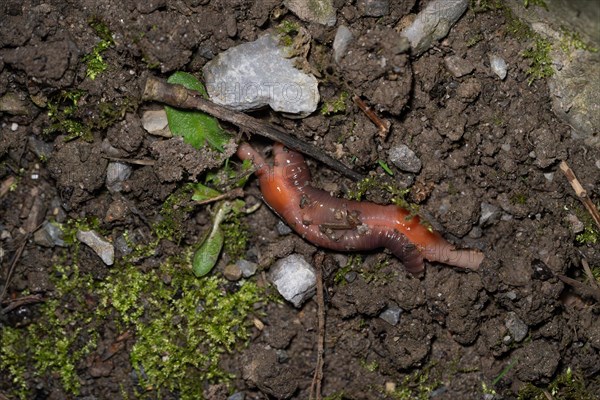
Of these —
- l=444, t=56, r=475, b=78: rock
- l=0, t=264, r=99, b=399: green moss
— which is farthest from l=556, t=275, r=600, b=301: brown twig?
l=0, t=264, r=99, b=399: green moss

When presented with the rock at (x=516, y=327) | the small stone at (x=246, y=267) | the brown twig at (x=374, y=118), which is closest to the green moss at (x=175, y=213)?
the small stone at (x=246, y=267)

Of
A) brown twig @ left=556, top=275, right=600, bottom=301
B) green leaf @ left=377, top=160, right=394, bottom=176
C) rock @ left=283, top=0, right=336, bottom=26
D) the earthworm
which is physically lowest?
brown twig @ left=556, top=275, right=600, bottom=301

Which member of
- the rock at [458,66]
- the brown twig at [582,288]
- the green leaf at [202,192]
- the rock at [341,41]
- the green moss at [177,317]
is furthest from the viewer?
the green moss at [177,317]

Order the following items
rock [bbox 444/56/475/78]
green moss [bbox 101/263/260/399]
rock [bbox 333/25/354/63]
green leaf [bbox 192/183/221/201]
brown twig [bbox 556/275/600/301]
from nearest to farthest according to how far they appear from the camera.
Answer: rock [bbox 333/25/354/63], rock [bbox 444/56/475/78], brown twig [bbox 556/275/600/301], green leaf [bbox 192/183/221/201], green moss [bbox 101/263/260/399]

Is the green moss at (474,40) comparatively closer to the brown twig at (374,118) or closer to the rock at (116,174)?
the brown twig at (374,118)

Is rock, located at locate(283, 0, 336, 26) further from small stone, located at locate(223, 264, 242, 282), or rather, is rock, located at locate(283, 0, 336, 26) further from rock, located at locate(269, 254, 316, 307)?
small stone, located at locate(223, 264, 242, 282)

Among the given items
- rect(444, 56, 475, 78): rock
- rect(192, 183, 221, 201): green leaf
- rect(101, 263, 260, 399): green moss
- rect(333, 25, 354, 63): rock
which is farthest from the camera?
rect(101, 263, 260, 399): green moss
